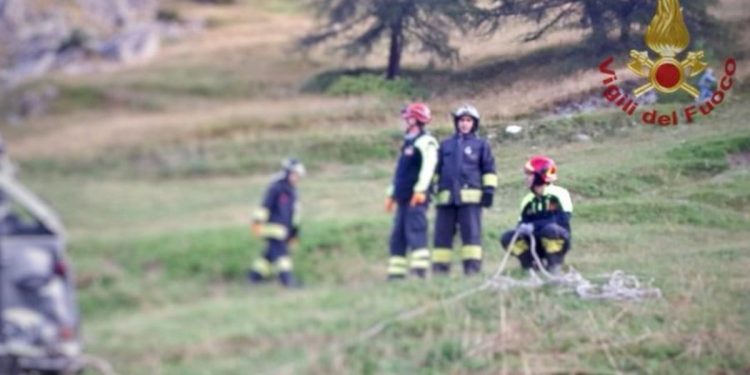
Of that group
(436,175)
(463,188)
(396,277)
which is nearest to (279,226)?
(396,277)

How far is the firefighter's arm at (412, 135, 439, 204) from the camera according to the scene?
19.7 feet

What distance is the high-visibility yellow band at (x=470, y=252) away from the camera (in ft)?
20.4

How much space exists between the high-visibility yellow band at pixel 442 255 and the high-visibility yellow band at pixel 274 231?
107cm

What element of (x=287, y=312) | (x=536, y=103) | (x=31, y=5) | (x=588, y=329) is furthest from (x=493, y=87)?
(x=31, y=5)

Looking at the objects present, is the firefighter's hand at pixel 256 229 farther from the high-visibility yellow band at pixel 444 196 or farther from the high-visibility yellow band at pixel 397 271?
the high-visibility yellow band at pixel 444 196

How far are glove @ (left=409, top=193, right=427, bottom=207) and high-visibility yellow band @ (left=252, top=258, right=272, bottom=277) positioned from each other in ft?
3.23

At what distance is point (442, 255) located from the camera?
6148mm

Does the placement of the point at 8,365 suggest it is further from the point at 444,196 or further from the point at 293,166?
the point at 444,196

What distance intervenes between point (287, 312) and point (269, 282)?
0.52 feet

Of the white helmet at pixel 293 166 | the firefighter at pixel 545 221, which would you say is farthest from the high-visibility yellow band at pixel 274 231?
the firefighter at pixel 545 221

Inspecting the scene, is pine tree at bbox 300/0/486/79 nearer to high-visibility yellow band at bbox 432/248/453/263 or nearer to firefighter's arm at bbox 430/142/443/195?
firefighter's arm at bbox 430/142/443/195

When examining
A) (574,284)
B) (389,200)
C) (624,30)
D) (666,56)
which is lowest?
(574,284)

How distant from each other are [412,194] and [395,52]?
67cm

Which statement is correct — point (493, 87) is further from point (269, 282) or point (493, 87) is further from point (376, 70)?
point (269, 282)
